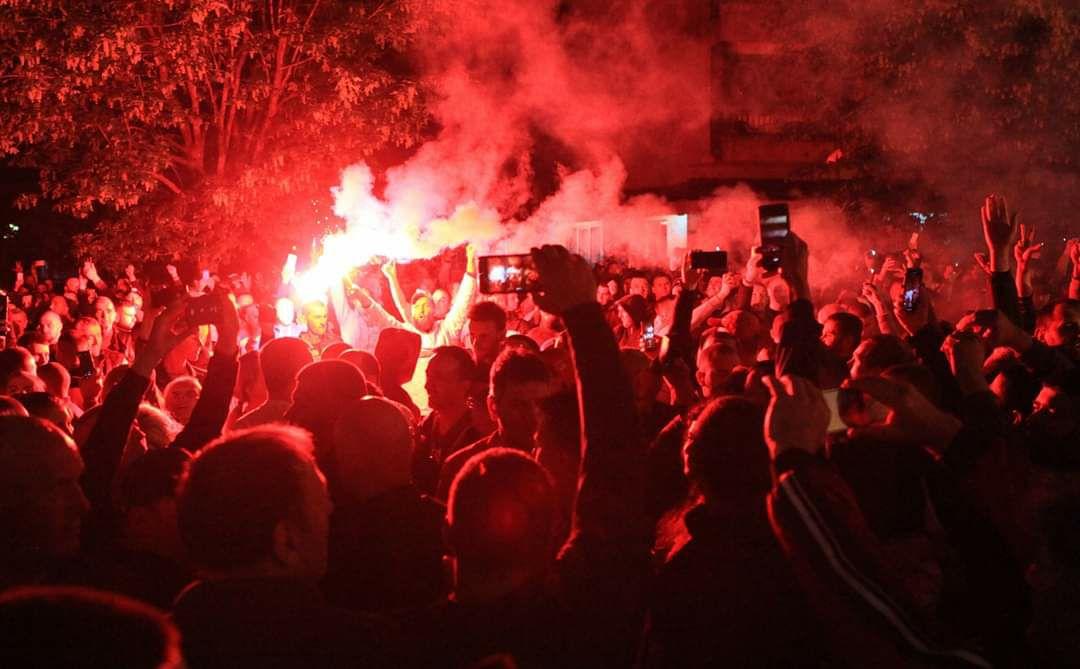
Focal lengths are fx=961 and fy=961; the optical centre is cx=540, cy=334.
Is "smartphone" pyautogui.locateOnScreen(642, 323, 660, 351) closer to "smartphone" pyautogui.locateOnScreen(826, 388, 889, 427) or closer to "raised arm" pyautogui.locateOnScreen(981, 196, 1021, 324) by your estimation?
"raised arm" pyautogui.locateOnScreen(981, 196, 1021, 324)

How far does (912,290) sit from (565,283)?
4.20 meters

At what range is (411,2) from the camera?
51.5ft

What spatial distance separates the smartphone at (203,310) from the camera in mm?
4199

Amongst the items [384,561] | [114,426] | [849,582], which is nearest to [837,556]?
[849,582]

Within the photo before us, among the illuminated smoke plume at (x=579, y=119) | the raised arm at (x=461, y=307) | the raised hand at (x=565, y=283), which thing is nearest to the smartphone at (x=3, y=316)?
the raised arm at (x=461, y=307)

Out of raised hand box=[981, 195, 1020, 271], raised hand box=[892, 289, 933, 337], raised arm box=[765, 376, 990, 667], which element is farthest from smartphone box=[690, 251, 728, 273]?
raised arm box=[765, 376, 990, 667]

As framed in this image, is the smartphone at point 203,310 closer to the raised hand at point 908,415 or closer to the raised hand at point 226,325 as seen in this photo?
the raised hand at point 226,325

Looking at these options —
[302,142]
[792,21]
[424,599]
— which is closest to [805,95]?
[792,21]

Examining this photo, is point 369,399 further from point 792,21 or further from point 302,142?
point 792,21

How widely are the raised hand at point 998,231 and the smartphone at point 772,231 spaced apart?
1.25 metres

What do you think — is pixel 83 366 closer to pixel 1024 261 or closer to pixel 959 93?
pixel 1024 261

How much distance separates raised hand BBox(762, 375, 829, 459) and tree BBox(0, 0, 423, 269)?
13.4 metres

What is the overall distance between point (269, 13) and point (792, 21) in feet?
29.1

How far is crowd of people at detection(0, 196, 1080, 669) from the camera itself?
214cm
